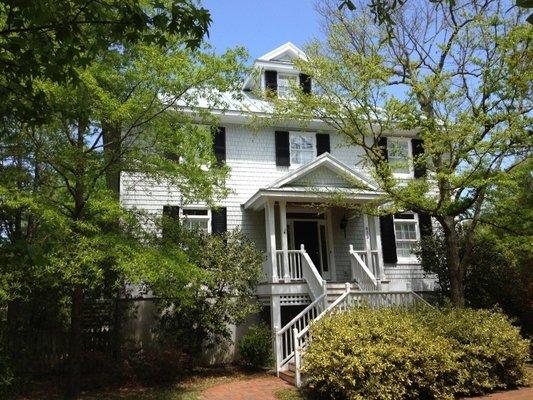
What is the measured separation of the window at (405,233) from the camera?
19.0m

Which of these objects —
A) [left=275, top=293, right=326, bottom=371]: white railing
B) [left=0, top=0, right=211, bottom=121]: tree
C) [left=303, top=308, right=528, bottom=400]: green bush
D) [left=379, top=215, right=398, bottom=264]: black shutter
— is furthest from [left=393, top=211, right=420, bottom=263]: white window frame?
[left=0, top=0, right=211, bottom=121]: tree

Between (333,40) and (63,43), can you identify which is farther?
(333,40)

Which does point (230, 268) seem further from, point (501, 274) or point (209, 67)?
point (501, 274)

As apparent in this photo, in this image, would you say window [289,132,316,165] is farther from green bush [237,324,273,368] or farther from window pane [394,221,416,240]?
green bush [237,324,273,368]

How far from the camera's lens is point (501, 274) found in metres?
16.0

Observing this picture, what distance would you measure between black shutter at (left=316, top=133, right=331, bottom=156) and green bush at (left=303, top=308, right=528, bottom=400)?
820 cm

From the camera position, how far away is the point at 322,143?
19.1 meters

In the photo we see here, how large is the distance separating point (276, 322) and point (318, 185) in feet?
16.4

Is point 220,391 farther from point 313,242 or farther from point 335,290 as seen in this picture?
point 313,242

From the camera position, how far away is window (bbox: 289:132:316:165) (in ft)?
61.7

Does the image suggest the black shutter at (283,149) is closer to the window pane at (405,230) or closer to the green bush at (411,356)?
the window pane at (405,230)

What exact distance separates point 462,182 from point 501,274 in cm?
543

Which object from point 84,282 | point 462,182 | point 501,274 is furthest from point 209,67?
point 501,274


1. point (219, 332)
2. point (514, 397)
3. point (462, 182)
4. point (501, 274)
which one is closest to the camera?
point (514, 397)
